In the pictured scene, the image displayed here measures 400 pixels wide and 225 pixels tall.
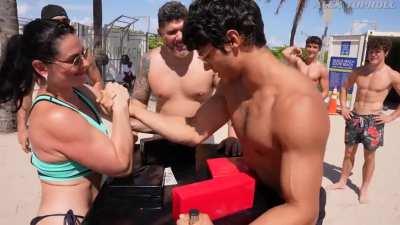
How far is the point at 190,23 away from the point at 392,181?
487 cm

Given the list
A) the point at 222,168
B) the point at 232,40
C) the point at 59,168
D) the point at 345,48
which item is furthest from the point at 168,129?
the point at 345,48

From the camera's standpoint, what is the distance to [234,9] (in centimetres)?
146

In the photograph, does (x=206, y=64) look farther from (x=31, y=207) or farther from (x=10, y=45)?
(x=31, y=207)

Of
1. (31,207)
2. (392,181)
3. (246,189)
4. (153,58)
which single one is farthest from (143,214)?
(392,181)

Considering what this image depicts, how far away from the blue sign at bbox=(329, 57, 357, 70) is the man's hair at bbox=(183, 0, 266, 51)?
33.4 feet

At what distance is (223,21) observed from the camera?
1.47 m

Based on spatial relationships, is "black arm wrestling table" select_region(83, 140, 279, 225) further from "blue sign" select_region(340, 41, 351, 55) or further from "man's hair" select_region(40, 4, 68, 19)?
"blue sign" select_region(340, 41, 351, 55)

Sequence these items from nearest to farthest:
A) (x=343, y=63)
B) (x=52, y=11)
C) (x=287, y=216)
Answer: (x=287, y=216) → (x=52, y=11) → (x=343, y=63)

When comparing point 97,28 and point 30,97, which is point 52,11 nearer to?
point 30,97

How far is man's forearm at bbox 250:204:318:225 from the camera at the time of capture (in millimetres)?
1297

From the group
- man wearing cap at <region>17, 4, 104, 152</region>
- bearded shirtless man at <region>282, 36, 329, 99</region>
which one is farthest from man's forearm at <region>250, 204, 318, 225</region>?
bearded shirtless man at <region>282, 36, 329, 99</region>

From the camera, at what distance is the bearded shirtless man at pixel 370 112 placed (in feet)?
14.6

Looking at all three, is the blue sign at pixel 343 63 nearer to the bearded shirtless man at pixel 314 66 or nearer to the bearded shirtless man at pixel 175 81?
the bearded shirtless man at pixel 314 66

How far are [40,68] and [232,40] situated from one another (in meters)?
0.99
